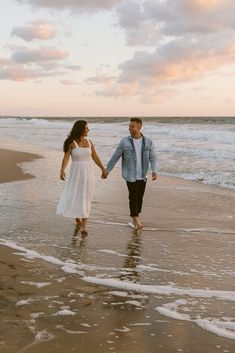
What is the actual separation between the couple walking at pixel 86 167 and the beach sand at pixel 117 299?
0.38 meters

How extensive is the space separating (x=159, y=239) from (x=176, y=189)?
5154mm

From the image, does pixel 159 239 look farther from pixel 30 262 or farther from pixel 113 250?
pixel 30 262

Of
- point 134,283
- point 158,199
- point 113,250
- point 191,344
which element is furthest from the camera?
point 158,199

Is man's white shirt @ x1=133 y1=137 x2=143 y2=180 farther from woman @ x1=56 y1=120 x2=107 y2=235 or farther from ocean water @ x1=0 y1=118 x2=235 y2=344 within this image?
ocean water @ x1=0 y1=118 x2=235 y2=344

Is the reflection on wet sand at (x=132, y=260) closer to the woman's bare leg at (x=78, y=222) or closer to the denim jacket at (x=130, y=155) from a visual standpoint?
the woman's bare leg at (x=78, y=222)

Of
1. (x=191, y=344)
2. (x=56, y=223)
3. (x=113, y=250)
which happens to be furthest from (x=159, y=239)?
(x=191, y=344)

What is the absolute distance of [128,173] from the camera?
806 centimetres

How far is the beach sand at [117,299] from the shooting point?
11.7ft

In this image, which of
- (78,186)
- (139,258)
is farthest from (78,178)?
(139,258)

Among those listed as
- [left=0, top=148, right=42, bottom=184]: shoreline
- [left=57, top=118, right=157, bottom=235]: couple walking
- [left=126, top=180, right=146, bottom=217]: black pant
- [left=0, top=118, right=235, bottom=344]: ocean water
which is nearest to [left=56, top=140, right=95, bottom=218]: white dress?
[left=57, top=118, right=157, bottom=235]: couple walking

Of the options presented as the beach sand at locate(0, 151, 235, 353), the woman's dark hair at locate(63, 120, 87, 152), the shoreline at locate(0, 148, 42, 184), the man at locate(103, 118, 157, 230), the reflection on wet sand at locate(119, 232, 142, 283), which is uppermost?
the woman's dark hair at locate(63, 120, 87, 152)

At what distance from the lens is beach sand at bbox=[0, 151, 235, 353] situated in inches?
141

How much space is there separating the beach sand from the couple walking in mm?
381

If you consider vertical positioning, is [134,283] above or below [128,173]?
below
